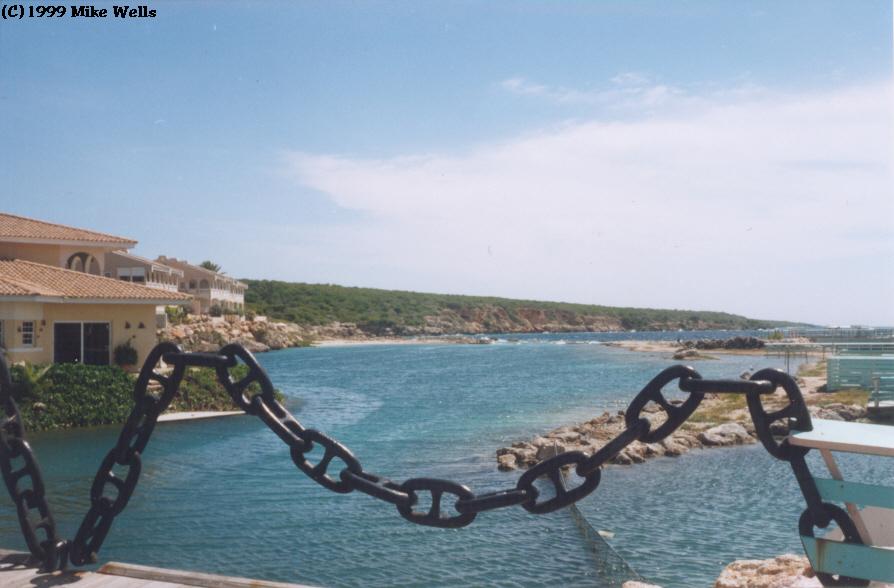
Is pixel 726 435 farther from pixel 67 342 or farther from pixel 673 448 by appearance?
pixel 67 342

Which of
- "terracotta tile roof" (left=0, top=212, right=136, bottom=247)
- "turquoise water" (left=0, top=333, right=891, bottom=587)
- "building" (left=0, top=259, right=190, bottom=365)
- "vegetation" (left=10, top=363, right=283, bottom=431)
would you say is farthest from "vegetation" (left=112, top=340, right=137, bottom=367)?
"terracotta tile roof" (left=0, top=212, right=136, bottom=247)

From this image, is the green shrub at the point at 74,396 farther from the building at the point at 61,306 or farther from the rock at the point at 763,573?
the rock at the point at 763,573

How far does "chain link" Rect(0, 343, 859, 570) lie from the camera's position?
2904mm

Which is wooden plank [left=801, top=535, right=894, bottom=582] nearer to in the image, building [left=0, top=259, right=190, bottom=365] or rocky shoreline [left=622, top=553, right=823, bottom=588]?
rocky shoreline [left=622, top=553, right=823, bottom=588]

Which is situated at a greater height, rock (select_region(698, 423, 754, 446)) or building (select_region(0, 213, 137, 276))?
building (select_region(0, 213, 137, 276))

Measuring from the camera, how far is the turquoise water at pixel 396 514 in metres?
9.95

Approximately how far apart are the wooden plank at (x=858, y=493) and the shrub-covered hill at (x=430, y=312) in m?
100.0

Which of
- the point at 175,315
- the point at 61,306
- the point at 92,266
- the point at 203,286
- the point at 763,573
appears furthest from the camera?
the point at 203,286

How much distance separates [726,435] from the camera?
64.2 ft

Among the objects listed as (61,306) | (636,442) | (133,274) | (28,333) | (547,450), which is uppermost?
(133,274)

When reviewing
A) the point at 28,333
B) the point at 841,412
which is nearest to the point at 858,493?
the point at 841,412

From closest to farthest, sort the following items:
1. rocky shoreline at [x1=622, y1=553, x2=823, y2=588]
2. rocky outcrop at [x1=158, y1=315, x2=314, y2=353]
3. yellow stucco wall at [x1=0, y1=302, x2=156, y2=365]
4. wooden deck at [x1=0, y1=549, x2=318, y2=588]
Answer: wooden deck at [x1=0, y1=549, x2=318, y2=588]
rocky shoreline at [x1=622, y1=553, x2=823, y2=588]
yellow stucco wall at [x1=0, y1=302, x2=156, y2=365]
rocky outcrop at [x1=158, y1=315, x2=314, y2=353]

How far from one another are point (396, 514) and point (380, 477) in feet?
32.5

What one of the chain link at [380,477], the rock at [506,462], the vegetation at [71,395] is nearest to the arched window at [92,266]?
the vegetation at [71,395]
